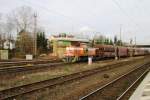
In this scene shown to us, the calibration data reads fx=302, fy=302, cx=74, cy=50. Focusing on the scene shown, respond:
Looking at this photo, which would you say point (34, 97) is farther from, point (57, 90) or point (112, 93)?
point (112, 93)

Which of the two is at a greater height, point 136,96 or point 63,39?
point 63,39

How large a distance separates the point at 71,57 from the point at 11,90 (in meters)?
25.3

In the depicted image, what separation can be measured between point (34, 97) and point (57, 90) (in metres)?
2.71

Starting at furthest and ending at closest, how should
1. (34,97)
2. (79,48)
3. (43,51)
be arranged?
1. (43,51)
2. (79,48)
3. (34,97)

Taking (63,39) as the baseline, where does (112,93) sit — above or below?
below

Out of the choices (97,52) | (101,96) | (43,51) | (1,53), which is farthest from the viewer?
(43,51)

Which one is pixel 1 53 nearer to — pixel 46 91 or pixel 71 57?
pixel 71 57

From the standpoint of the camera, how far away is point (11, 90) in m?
15.0

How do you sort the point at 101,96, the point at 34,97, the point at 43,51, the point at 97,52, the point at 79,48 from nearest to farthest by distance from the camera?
1. the point at 34,97
2. the point at 101,96
3. the point at 79,48
4. the point at 97,52
5. the point at 43,51

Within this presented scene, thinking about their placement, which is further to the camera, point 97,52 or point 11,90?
point 97,52

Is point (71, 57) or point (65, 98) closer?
point (65, 98)

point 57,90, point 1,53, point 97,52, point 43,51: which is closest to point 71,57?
point 97,52

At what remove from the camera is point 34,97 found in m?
13.6

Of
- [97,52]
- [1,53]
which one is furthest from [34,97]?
[1,53]
